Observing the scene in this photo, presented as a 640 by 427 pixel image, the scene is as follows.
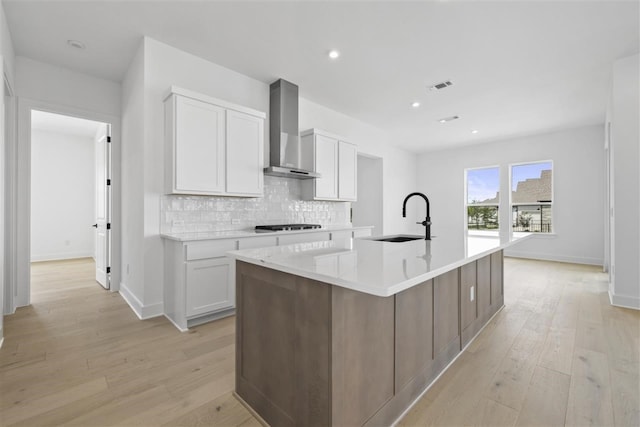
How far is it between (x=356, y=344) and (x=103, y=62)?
4144mm

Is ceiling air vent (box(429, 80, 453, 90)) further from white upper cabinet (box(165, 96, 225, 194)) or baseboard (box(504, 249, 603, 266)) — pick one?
baseboard (box(504, 249, 603, 266))

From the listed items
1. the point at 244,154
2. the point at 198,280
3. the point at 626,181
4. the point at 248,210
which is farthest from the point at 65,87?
the point at 626,181

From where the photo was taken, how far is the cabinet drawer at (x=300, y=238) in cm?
344

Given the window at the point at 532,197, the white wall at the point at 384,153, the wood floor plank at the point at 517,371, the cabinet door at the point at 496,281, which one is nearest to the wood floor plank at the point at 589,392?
the wood floor plank at the point at 517,371

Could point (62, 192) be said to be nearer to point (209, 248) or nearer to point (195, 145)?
point (195, 145)

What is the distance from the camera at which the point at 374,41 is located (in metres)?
2.99

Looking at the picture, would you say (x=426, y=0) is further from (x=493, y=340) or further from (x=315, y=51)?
(x=493, y=340)

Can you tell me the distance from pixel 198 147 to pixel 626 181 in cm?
472

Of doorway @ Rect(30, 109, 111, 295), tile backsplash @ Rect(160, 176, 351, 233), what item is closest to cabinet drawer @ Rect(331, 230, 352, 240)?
tile backsplash @ Rect(160, 176, 351, 233)

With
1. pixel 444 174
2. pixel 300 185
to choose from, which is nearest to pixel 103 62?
pixel 300 185

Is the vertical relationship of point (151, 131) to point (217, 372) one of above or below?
above

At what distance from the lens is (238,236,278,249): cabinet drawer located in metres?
3.04

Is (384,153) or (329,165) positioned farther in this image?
(384,153)

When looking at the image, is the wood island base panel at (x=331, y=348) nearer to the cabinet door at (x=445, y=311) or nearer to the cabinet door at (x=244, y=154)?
the cabinet door at (x=445, y=311)
